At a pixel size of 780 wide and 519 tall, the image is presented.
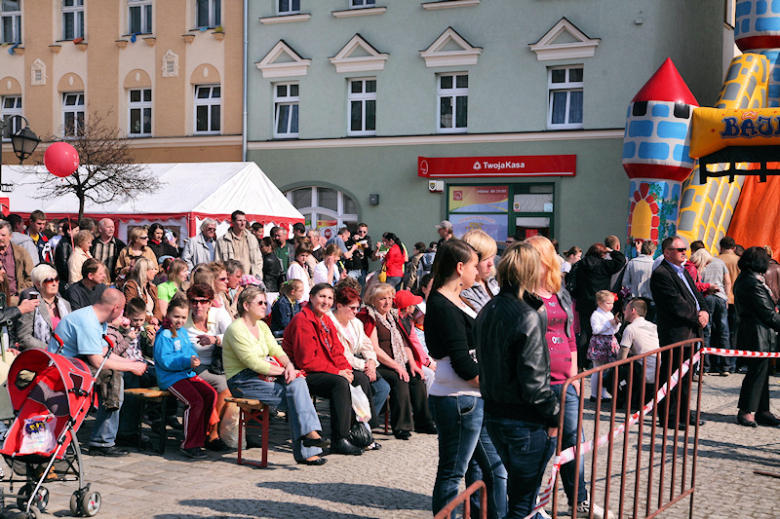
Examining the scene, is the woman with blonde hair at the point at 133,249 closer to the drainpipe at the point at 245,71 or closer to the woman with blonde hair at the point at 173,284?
the woman with blonde hair at the point at 173,284

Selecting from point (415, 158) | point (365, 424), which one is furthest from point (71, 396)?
point (415, 158)

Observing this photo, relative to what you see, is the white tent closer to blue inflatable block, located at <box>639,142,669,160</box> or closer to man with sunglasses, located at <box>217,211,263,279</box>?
man with sunglasses, located at <box>217,211,263,279</box>

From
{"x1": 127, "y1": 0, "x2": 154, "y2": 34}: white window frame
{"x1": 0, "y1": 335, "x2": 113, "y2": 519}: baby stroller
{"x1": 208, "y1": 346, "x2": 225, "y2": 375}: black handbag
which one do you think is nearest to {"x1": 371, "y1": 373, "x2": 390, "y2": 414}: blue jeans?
{"x1": 208, "y1": 346, "x2": 225, "y2": 375}: black handbag

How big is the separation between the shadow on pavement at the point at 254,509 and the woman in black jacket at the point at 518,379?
73.0 inches

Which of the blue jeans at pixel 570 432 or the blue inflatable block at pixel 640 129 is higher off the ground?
the blue inflatable block at pixel 640 129

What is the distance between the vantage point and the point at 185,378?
26.4 ft

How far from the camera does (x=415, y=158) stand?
24469 millimetres

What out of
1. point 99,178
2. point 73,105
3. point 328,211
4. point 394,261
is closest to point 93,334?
point 394,261

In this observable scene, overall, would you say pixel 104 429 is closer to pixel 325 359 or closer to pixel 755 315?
pixel 325 359

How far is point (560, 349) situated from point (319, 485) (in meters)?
2.27

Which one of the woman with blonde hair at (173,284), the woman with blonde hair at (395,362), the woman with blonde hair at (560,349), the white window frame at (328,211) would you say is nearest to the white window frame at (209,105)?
the white window frame at (328,211)

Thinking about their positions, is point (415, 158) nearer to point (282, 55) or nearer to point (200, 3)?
point (282, 55)

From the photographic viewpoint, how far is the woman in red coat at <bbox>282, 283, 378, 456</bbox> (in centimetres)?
798

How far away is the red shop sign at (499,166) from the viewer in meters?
A: 22.8
